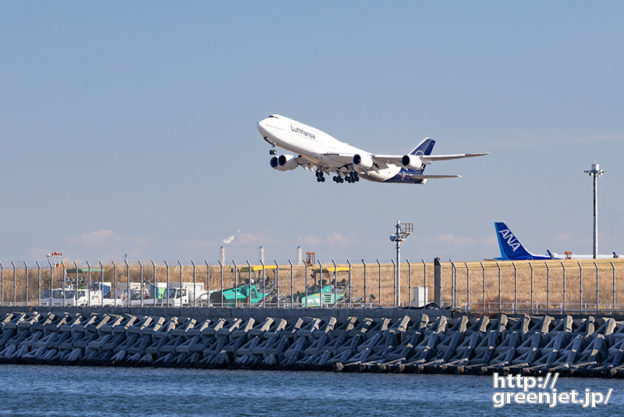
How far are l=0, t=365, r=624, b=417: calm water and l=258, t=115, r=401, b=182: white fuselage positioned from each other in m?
25.8

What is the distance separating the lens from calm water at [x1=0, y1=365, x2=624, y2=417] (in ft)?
204

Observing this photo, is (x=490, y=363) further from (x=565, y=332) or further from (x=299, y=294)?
(x=299, y=294)

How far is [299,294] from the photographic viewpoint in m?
→ 102

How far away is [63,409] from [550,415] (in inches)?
991

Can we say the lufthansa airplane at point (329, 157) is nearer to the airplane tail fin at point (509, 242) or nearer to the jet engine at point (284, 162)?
the jet engine at point (284, 162)

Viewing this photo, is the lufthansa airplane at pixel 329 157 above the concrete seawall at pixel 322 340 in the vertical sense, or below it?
above

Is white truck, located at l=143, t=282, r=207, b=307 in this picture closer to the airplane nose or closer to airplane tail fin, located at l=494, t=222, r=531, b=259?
the airplane nose

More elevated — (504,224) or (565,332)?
(504,224)

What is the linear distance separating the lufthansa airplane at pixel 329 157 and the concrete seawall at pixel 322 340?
59.1 ft

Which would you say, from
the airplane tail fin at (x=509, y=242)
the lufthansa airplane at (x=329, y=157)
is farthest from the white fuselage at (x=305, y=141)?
the airplane tail fin at (x=509, y=242)

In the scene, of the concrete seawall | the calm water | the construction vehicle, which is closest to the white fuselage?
the construction vehicle

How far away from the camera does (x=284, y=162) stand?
107 meters

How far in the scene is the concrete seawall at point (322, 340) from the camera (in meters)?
72.1

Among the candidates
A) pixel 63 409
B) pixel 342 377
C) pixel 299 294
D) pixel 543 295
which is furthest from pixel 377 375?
pixel 543 295
